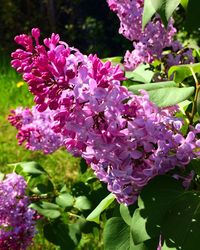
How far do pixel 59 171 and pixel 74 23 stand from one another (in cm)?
388

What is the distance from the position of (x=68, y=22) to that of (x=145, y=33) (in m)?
5.67

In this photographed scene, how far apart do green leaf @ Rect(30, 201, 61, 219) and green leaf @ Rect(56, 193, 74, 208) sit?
26 millimetres

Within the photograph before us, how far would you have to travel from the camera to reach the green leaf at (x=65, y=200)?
2275mm

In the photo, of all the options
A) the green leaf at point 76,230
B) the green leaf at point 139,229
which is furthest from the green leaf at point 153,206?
the green leaf at point 76,230

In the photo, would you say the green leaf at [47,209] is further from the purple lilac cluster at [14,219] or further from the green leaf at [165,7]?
the green leaf at [165,7]

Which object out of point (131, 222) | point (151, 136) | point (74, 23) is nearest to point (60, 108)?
point (151, 136)

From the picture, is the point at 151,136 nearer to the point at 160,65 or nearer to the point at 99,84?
the point at 99,84

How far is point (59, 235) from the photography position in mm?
2346

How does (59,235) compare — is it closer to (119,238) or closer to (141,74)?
(141,74)

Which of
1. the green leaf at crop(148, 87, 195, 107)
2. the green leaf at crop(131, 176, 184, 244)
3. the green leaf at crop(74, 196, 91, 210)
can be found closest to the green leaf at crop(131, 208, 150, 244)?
the green leaf at crop(131, 176, 184, 244)

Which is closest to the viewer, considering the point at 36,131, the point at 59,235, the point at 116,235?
the point at 116,235

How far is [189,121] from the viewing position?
1.44 meters

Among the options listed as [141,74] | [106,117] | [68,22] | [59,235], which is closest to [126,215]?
[106,117]

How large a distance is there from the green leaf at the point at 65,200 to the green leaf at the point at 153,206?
1.03 m
